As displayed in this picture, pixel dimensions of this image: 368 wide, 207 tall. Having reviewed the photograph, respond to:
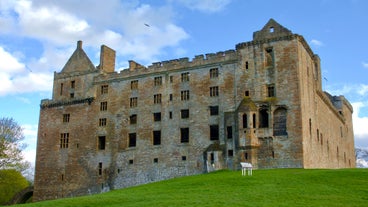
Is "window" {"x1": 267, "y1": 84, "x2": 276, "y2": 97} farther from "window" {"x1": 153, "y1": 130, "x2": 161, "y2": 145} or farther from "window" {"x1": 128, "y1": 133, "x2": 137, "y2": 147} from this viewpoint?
"window" {"x1": 128, "y1": 133, "x2": 137, "y2": 147}

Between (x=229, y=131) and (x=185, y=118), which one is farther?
(x=185, y=118)

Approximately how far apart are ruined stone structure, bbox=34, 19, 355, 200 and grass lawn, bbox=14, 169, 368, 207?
40.3 feet

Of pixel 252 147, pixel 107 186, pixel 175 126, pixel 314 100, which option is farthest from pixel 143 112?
pixel 314 100

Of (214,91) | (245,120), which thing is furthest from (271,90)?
(214,91)

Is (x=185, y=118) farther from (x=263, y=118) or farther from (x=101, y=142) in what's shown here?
(x=101, y=142)

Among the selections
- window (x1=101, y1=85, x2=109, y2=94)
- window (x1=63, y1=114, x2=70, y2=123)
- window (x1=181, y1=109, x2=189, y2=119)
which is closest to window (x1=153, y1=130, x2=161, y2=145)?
window (x1=181, y1=109, x2=189, y2=119)

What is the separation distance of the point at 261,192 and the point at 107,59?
40.3m

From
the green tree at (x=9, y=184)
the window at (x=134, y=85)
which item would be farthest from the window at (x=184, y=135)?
the green tree at (x=9, y=184)

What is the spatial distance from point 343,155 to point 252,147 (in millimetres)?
26836

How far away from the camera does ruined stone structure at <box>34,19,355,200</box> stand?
2056 inches

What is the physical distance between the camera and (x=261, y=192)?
3195 cm

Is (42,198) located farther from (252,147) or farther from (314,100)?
(314,100)

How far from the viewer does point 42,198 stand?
6444cm

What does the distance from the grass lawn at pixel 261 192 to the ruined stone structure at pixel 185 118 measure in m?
12.3
